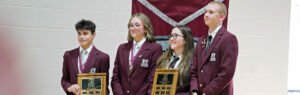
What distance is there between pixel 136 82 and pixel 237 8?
125 cm

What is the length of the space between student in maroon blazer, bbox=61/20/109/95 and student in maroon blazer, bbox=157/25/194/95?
584mm

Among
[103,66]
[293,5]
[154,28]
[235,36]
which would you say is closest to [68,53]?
[103,66]

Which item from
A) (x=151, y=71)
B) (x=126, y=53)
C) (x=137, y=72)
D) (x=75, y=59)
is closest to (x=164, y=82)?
(x=151, y=71)

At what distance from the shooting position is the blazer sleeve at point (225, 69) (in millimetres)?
3385

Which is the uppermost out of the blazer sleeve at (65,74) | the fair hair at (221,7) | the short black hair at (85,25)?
the fair hair at (221,7)

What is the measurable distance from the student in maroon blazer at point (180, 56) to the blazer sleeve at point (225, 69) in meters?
0.25

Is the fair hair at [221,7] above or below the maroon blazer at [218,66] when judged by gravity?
above

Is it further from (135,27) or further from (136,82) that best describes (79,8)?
(136,82)

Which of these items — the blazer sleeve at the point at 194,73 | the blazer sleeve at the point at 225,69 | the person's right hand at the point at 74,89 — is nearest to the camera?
the blazer sleeve at the point at 225,69

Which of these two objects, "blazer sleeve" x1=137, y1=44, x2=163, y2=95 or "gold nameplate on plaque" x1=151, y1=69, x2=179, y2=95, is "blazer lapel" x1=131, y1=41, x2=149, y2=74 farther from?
"gold nameplate on plaque" x1=151, y1=69, x2=179, y2=95

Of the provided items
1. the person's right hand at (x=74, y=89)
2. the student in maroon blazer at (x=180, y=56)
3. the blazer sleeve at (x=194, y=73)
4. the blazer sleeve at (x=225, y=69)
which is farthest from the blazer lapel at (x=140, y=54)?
the blazer sleeve at (x=225, y=69)

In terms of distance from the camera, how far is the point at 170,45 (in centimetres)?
368

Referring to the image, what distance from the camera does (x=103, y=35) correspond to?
383 cm

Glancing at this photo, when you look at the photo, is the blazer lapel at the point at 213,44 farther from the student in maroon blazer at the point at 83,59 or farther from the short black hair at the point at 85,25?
the short black hair at the point at 85,25
